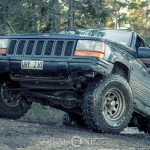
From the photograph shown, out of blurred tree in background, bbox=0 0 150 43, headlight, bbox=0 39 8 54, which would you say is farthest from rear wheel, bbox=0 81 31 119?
blurred tree in background, bbox=0 0 150 43

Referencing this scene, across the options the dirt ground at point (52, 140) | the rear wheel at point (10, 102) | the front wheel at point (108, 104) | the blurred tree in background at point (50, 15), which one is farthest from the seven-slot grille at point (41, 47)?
the blurred tree in background at point (50, 15)

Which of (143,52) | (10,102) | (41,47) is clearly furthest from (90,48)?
(10,102)

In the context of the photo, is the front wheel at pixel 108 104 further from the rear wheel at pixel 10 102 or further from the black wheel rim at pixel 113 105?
the rear wheel at pixel 10 102

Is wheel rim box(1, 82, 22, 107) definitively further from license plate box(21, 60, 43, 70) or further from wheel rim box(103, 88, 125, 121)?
wheel rim box(103, 88, 125, 121)

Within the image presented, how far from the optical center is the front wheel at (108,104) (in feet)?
19.8

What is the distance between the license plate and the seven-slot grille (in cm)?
15

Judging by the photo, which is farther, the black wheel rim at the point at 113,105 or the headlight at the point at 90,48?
the black wheel rim at the point at 113,105

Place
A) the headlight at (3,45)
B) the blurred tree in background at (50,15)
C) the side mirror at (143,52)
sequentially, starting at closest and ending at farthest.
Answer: the headlight at (3,45) < the side mirror at (143,52) < the blurred tree in background at (50,15)

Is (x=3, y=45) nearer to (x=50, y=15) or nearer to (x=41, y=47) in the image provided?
(x=41, y=47)

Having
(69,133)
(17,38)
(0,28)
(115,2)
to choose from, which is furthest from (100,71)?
(115,2)

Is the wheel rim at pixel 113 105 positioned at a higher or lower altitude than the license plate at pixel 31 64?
lower

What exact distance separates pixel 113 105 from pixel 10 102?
1966 mm

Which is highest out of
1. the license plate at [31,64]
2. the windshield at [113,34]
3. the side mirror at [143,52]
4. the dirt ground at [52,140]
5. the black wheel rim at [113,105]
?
the windshield at [113,34]

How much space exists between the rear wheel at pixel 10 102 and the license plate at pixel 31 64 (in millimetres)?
960
